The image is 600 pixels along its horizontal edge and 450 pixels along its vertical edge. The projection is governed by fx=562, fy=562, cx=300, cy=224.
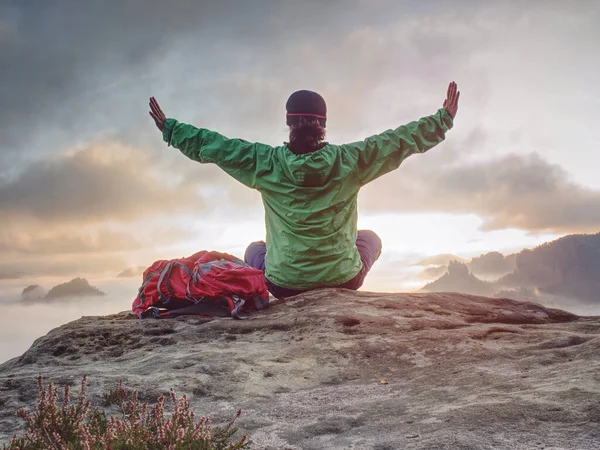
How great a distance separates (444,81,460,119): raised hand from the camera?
7.96 m

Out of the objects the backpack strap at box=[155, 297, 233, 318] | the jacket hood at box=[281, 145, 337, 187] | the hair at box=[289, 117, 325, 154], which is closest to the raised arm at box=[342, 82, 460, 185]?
the jacket hood at box=[281, 145, 337, 187]

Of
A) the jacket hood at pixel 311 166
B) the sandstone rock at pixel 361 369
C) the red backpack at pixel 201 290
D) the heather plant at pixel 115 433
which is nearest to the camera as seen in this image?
the heather plant at pixel 115 433

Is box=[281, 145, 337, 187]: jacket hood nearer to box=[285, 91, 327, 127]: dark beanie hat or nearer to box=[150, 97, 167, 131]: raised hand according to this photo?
box=[285, 91, 327, 127]: dark beanie hat

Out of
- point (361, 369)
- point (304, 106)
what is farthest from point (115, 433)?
point (304, 106)

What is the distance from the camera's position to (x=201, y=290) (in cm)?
750

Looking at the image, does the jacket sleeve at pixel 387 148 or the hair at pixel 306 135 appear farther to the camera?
the jacket sleeve at pixel 387 148

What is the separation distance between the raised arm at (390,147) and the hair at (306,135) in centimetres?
44

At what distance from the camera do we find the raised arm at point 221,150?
24.9ft

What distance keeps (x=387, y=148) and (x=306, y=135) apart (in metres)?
1.13

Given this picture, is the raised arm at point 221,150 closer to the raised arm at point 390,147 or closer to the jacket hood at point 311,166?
the jacket hood at point 311,166

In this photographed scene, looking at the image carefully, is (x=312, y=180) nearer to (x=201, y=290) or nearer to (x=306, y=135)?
(x=306, y=135)

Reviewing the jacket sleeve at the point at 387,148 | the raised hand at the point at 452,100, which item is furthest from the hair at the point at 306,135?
the raised hand at the point at 452,100

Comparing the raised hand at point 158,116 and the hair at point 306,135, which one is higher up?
the raised hand at point 158,116

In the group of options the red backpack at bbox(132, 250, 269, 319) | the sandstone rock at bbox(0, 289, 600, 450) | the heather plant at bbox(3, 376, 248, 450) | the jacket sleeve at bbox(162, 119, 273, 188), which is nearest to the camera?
the heather plant at bbox(3, 376, 248, 450)
